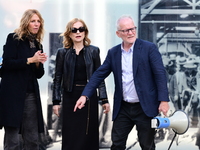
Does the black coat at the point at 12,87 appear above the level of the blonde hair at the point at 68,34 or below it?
below

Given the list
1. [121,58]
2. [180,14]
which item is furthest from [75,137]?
[180,14]

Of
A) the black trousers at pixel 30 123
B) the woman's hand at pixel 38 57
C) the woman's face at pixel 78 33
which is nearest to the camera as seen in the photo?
the woman's hand at pixel 38 57

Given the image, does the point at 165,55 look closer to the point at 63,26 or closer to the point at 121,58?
the point at 63,26

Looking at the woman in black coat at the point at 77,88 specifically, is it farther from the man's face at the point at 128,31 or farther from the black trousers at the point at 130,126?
the man's face at the point at 128,31

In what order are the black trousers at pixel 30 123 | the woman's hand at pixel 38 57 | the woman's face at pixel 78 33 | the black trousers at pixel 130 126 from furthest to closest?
the woman's face at pixel 78 33 → the black trousers at pixel 30 123 → the woman's hand at pixel 38 57 → the black trousers at pixel 130 126

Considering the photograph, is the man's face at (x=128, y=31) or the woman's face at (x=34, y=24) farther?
the woman's face at (x=34, y=24)

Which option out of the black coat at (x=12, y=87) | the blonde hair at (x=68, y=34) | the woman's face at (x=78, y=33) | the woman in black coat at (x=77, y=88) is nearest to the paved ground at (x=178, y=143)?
the woman in black coat at (x=77, y=88)

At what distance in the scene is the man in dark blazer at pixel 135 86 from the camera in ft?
15.4

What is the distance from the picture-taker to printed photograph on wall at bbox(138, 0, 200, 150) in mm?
7074

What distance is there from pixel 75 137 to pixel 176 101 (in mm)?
2061

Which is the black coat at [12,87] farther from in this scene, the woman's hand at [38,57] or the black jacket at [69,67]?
the black jacket at [69,67]

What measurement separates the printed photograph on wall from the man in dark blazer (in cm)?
226

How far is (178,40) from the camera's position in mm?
7086

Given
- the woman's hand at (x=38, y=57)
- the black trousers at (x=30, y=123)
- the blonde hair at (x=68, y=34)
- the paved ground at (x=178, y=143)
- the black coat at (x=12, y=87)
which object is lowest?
the paved ground at (x=178, y=143)
